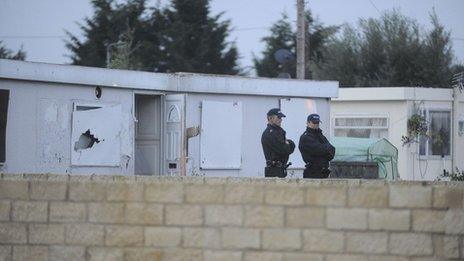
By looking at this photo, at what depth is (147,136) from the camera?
1775 centimetres

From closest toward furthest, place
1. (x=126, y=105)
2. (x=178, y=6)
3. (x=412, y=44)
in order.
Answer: (x=126, y=105) → (x=412, y=44) → (x=178, y=6)

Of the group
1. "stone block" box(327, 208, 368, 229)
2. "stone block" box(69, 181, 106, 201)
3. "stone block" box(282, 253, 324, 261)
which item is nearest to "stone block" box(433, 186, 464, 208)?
"stone block" box(327, 208, 368, 229)

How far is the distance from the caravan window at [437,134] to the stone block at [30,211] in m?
19.0

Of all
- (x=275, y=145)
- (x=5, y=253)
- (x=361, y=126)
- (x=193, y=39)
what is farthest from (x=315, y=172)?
(x=193, y=39)

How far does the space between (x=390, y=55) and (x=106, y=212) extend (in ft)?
113

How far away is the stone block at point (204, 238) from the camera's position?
7805 millimetres

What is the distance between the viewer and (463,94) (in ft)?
85.9

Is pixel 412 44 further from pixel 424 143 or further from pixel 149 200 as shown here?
pixel 149 200

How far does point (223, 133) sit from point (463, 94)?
10618mm

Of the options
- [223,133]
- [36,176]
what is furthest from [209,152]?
[36,176]

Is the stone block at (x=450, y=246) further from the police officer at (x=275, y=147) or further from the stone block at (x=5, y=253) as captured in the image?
the police officer at (x=275, y=147)

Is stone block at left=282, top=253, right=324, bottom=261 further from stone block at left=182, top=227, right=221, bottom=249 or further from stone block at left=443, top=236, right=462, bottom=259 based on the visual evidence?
stone block at left=443, top=236, right=462, bottom=259

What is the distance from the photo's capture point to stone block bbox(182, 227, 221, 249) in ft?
25.6

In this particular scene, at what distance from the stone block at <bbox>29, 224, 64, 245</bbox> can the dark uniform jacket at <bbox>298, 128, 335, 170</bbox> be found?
15.5 ft
